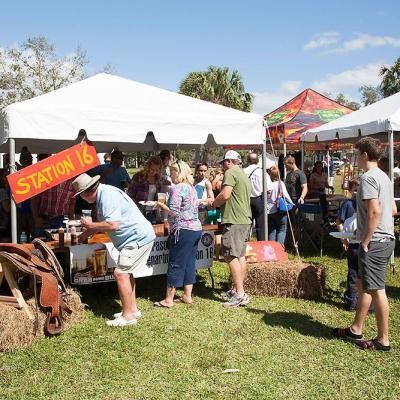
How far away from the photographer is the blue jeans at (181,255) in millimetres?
5266

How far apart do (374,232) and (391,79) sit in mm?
39439

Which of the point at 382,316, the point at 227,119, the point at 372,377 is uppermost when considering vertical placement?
the point at 227,119

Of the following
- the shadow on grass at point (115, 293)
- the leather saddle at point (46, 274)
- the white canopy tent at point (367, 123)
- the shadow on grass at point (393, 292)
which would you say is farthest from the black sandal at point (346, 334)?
the white canopy tent at point (367, 123)

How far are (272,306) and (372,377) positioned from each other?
6.12 ft

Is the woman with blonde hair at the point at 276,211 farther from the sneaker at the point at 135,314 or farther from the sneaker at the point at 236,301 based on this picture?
the sneaker at the point at 135,314

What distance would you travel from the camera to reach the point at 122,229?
4.61 m

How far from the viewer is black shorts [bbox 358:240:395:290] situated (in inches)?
152

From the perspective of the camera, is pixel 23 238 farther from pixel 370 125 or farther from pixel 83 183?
pixel 370 125

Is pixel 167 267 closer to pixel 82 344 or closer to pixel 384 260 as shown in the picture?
pixel 82 344

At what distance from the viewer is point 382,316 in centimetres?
388

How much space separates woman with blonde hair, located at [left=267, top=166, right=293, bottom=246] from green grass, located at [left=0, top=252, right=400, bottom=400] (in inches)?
98.7

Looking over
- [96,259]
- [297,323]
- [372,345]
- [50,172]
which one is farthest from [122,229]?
[372,345]

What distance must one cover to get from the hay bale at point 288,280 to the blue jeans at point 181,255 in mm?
790

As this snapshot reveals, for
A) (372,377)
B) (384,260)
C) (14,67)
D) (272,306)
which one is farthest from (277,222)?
(14,67)
